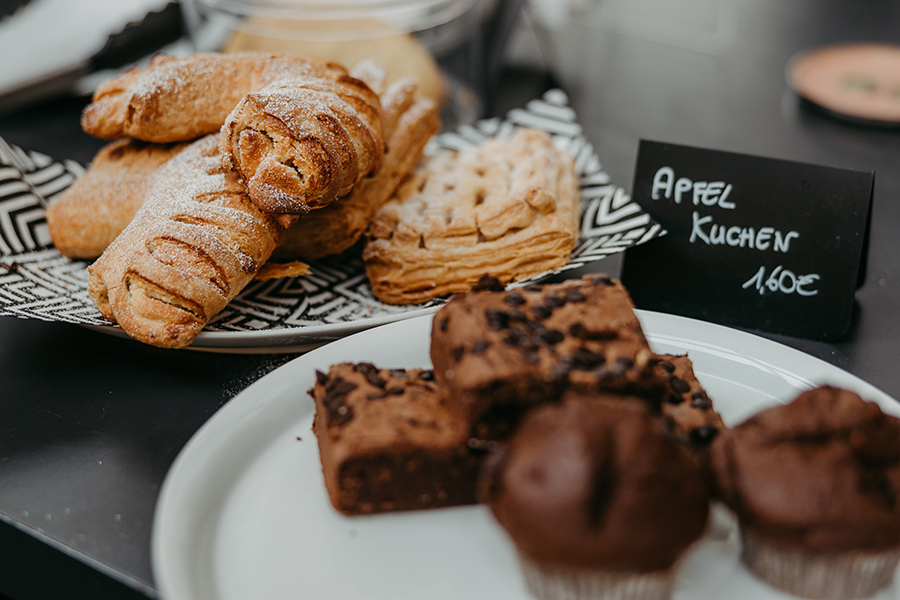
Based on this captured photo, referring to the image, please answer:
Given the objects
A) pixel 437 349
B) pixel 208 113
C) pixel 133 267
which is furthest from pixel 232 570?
pixel 208 113

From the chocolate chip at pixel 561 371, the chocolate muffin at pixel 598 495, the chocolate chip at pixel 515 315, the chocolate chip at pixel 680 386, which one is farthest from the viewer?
the chocolate chip at pixel 680 386

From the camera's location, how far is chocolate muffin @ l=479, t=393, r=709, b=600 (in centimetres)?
76

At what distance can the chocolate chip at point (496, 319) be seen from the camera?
940 millimetres

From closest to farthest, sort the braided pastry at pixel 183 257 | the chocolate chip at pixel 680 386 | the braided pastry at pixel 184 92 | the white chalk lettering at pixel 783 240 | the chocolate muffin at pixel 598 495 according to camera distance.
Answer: the chocolate muffin at pixel 598 495 → the chocolate chip at pixel 680 386 → the braided pastry at pixel 183 257 → the white chalk lettering at pixel 783 240 → the braided pastry at pixel 184 92

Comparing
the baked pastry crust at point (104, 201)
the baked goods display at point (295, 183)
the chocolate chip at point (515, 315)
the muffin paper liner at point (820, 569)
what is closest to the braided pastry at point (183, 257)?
the baked goods display at point (295, 183)

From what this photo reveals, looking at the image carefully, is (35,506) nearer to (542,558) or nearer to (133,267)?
(133,267)

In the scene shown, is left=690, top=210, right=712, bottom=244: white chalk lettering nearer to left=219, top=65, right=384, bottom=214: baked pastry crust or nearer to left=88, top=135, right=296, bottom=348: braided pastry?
left=219, top=65, right=384, bottom=214: baked pastry crust

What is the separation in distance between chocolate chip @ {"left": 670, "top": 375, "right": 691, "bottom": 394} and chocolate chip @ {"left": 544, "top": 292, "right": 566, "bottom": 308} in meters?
0.22

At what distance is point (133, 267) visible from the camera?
1301 mm

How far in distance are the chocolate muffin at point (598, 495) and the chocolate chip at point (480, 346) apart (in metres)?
0.11

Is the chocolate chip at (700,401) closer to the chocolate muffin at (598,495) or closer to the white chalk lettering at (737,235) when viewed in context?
the chocolate muffin at (598,495)

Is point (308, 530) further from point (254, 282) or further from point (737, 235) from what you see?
point (737, 235)

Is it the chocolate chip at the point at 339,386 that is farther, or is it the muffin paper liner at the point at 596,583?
the chocolate chip at the point at 339,386

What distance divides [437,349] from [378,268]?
23.4 inches
